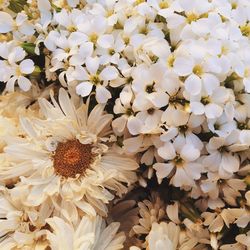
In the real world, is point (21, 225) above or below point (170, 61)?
below

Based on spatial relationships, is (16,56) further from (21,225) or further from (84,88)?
(21,225)

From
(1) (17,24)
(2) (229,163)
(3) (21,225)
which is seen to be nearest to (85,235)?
(3) (21,225)

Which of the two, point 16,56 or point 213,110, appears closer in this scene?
point 213,110

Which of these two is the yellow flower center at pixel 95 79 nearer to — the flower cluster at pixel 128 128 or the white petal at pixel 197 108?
the flower cluster at pixel 128 128

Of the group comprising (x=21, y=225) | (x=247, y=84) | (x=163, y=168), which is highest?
(x=247, y=84)

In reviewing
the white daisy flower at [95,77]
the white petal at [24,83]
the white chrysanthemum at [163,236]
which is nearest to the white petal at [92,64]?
the white daisy flower at [95,77]
